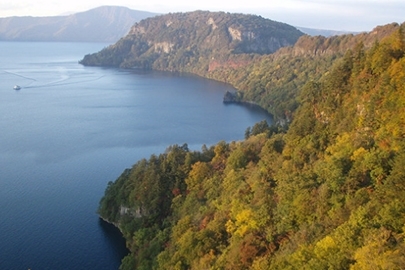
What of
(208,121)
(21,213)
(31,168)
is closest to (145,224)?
(21,213)

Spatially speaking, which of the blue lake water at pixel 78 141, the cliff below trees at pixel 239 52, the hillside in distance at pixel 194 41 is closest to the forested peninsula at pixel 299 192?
the blue lake water at pixel 78 141

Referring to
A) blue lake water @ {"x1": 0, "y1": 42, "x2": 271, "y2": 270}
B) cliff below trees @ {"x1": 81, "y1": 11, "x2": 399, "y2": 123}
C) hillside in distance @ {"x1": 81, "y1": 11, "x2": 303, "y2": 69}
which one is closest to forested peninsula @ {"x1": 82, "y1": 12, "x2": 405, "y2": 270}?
blue lake water @ {"x1": 0, "y1": 42, "x2": 271, "y2": 270}

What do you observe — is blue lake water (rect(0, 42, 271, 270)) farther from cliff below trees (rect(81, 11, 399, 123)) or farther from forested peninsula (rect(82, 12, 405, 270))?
cliff below trees (rect(81, 11, 399, 123))

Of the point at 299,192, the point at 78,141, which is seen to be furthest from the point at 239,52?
the point at 299,192

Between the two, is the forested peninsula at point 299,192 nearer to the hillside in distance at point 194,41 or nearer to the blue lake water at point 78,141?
the blue lake water at point 78,141

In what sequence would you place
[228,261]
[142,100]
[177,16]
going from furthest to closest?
[177,16] → [142,100] → [228,261]

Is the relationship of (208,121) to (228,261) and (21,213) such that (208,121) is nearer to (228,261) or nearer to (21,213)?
(21,213)
